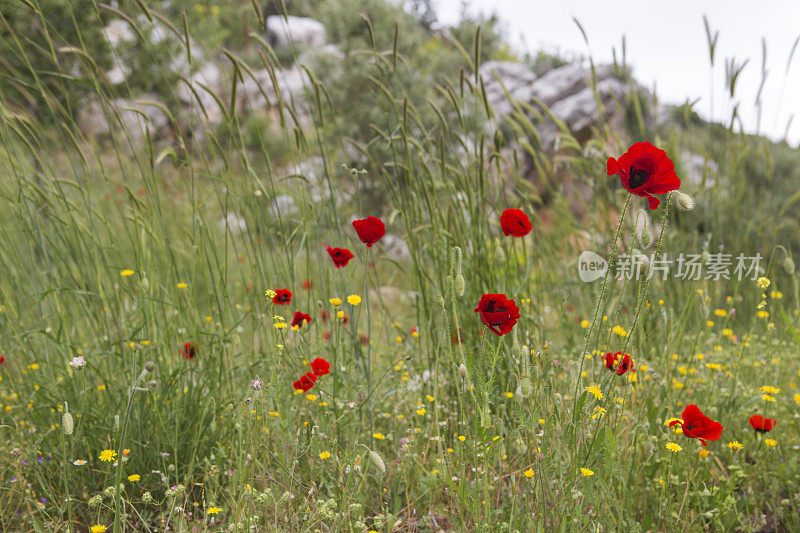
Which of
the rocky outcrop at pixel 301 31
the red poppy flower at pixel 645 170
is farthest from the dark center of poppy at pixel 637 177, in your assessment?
the rocky outcrop at pixel 301 31

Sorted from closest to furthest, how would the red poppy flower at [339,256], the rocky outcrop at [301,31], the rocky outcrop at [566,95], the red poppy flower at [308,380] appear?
1. the red poppy flower at [308,380]
2. the red poppy flower at [339,256]
3. the rocky outcrop at [566,95]
4. the rocky outcrop at [301,31]

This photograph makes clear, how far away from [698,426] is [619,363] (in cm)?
27

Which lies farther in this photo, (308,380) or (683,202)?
(308,380)

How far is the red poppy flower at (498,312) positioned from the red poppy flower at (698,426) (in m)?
0.46

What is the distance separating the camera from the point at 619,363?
1159 millimetres

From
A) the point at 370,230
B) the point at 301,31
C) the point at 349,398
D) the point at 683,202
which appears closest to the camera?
the point at 683,202

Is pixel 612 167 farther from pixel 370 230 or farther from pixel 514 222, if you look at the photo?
pixel 370 230

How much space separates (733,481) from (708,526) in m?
0.17

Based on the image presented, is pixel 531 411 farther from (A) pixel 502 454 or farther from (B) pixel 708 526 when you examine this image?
(B) pixel 708 526

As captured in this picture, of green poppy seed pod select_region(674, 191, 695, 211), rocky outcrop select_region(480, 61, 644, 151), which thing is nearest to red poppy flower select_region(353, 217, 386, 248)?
green poppy seed pod select_region(674, 191, 695, 211)

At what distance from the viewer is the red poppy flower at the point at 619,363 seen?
1.22 m

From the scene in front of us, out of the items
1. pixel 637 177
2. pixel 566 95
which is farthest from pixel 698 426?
pixel 566 95

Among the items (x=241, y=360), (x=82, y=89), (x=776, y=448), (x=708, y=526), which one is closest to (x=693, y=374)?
(x=776, y=448)

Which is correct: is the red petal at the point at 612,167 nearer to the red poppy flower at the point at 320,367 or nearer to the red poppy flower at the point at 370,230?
the red poppy flower at the point at 370,230
